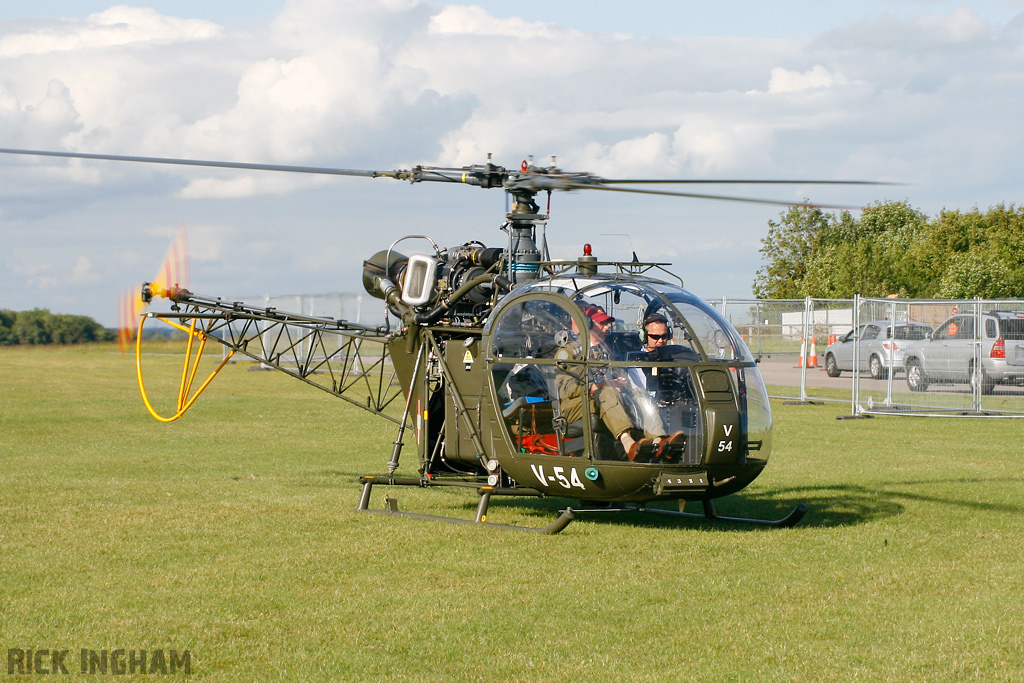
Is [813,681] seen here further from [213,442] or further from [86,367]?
[86,367]

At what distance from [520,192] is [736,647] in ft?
16.7

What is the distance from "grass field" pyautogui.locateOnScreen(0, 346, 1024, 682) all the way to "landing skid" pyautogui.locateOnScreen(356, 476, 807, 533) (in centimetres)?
15

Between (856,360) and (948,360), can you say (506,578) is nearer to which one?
(856,360)

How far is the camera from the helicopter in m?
8.66

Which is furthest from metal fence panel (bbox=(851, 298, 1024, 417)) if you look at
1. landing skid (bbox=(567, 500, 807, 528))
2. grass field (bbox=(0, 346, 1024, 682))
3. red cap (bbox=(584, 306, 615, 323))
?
red cap (bbox=(584, 306, 615, 323))

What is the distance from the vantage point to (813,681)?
5.73 meters

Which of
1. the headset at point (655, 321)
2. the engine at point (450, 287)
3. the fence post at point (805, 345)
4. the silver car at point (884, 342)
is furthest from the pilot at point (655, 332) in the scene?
the fence post at point (805, 345)

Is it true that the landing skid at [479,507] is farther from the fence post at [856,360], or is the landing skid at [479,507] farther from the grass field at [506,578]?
the fence post at [856,360]

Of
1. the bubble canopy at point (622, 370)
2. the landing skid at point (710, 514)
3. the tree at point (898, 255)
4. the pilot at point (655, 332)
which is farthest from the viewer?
the tree at point (898, 255)

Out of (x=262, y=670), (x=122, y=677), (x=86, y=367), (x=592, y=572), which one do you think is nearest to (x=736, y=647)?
(x=592, y=572)

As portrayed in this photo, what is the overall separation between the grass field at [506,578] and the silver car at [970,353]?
6511mm

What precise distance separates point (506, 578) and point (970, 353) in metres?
15.7

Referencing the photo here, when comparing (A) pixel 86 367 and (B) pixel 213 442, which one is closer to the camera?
(B) pixel 213 442

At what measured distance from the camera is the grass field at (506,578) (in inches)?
241
